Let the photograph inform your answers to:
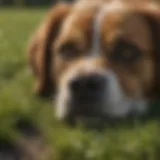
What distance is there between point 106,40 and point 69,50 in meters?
0.18

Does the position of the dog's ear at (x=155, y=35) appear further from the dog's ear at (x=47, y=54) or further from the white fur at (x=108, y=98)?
the dog's ear at (x=47, y=54)

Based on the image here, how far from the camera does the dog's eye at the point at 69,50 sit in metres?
2.94

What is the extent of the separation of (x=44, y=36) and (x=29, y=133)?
0.63m

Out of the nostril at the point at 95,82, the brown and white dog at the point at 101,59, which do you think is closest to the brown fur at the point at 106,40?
the brown and white dog at the point at 101,59

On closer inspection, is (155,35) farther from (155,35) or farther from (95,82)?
(95,82)

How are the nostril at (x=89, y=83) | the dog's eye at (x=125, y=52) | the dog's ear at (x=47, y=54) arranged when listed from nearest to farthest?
the nostril at (x=89, y=83) < the dog's eye at (x=125, y=52) < the dog's ear at (x=47, y=54)

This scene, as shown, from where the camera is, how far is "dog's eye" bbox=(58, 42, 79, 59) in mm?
2938

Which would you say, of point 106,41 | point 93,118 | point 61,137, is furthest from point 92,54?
point 61,137

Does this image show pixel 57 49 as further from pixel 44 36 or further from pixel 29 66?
pixel 29 66

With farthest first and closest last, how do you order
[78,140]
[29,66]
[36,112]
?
[29,66] < [36,112] < [78,140]

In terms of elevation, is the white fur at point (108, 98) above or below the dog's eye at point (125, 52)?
below

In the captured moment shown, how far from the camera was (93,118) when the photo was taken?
9.09 feet

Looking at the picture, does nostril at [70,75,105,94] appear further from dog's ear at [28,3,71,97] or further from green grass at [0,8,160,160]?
dog's ear at [28,3,71,97]

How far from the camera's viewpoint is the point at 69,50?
2.96 metres
